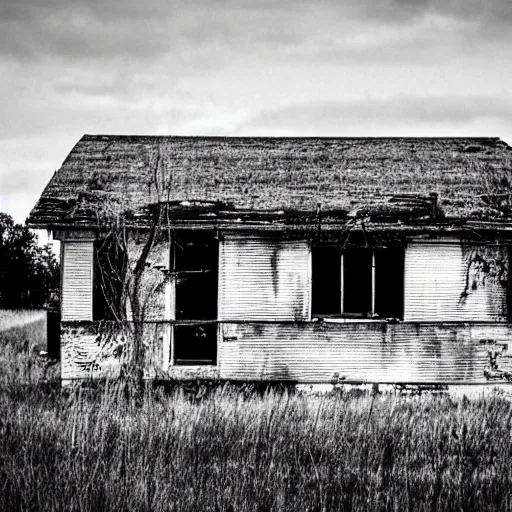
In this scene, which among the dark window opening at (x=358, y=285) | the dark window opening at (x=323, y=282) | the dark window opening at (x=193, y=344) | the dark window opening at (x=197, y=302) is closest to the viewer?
the dark window opening at (x=193, y=344)

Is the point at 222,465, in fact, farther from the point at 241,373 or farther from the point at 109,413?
the point at 241,373

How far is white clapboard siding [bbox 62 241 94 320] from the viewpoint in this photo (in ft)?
35.2

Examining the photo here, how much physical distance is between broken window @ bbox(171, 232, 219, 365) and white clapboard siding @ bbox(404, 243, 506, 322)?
10.3 ft

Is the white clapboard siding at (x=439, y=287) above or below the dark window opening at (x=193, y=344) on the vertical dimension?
above

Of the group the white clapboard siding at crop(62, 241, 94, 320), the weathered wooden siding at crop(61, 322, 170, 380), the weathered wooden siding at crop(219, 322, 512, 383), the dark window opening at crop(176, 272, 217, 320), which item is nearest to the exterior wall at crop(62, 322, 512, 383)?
the weathered wooden siding at crop(219, 322, 512, 383)

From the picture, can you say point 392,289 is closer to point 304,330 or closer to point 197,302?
point 304,330

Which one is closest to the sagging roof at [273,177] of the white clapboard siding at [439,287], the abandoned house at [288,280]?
the abandoned house at [288,280]

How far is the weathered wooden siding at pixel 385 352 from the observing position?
10914 mm

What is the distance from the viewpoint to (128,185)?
1138cm

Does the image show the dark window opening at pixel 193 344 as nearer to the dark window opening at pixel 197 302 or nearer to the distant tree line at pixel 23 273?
the dark window opening at pixel 197 302

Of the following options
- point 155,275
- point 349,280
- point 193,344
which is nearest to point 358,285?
point 349,280

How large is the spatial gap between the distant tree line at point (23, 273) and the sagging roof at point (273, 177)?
29.5 m

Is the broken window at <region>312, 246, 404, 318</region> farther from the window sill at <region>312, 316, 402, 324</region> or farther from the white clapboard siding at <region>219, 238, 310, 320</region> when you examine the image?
the white clapboard siding at <region>219, 238, 310, 320</region>

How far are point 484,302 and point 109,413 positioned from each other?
6.24 metres
